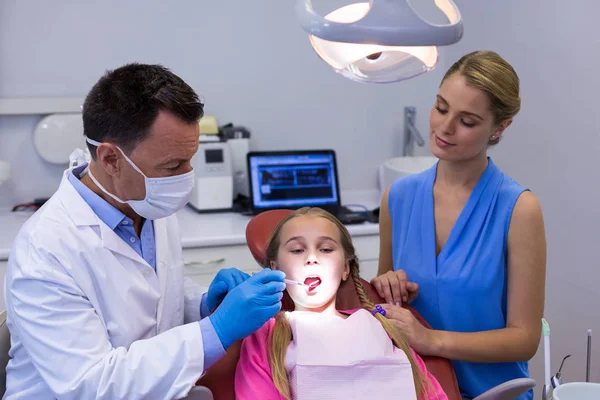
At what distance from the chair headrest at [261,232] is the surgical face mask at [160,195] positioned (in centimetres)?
40

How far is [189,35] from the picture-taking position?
9.48 feet

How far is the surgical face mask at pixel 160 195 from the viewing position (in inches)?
53.7

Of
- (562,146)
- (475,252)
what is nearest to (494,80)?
(475,252)

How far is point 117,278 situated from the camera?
1345 mm

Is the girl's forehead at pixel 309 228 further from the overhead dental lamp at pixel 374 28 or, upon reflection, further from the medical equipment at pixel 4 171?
the medical equipment at pixel 4 171

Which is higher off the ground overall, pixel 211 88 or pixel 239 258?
pixel 211 88

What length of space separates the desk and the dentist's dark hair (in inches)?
44.3

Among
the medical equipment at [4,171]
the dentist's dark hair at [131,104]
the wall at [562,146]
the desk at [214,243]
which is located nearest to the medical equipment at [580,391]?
the dentist's dark hair at [131,104]

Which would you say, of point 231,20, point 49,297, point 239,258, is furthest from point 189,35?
point 49,297

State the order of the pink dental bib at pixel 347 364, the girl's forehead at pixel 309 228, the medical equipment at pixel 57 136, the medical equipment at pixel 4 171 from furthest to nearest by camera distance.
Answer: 1. the medical equipment at pixel 57 136
2. the medical equipment at pixel 4 171
3. the girl's forehead at pixel 309 228
4. the pink dental bib at pixel 347 364

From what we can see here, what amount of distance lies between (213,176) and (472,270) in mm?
1492

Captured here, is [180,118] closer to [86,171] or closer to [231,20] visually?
[86,171]

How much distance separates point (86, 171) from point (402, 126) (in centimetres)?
209

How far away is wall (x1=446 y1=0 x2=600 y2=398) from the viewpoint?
238cm
